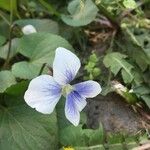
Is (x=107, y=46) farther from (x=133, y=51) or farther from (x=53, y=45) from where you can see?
(x=53, y=45)

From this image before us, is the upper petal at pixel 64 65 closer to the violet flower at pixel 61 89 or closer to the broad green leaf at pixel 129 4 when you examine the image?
the violet flower at pixel 61 89

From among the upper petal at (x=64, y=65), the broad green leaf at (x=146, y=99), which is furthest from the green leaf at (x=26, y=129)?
the broad green leaf at (x=146, y=99)

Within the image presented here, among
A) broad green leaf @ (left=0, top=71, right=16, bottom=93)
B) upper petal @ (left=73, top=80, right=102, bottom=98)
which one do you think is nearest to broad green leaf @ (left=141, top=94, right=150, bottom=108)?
upper petal @ (left=73, top=80, right=102, bottom=98)

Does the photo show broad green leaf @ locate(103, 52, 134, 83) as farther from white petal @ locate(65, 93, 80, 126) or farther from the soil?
white petal @ locate(65, 93, 80, 126)

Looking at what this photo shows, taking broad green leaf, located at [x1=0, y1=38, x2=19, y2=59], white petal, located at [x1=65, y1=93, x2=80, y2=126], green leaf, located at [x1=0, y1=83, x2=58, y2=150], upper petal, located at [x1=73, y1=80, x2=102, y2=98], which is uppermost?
upper petal, located at [x1=73, y1=80, x2=102, y2=98]

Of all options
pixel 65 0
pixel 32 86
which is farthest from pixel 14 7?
pixel 32 86
